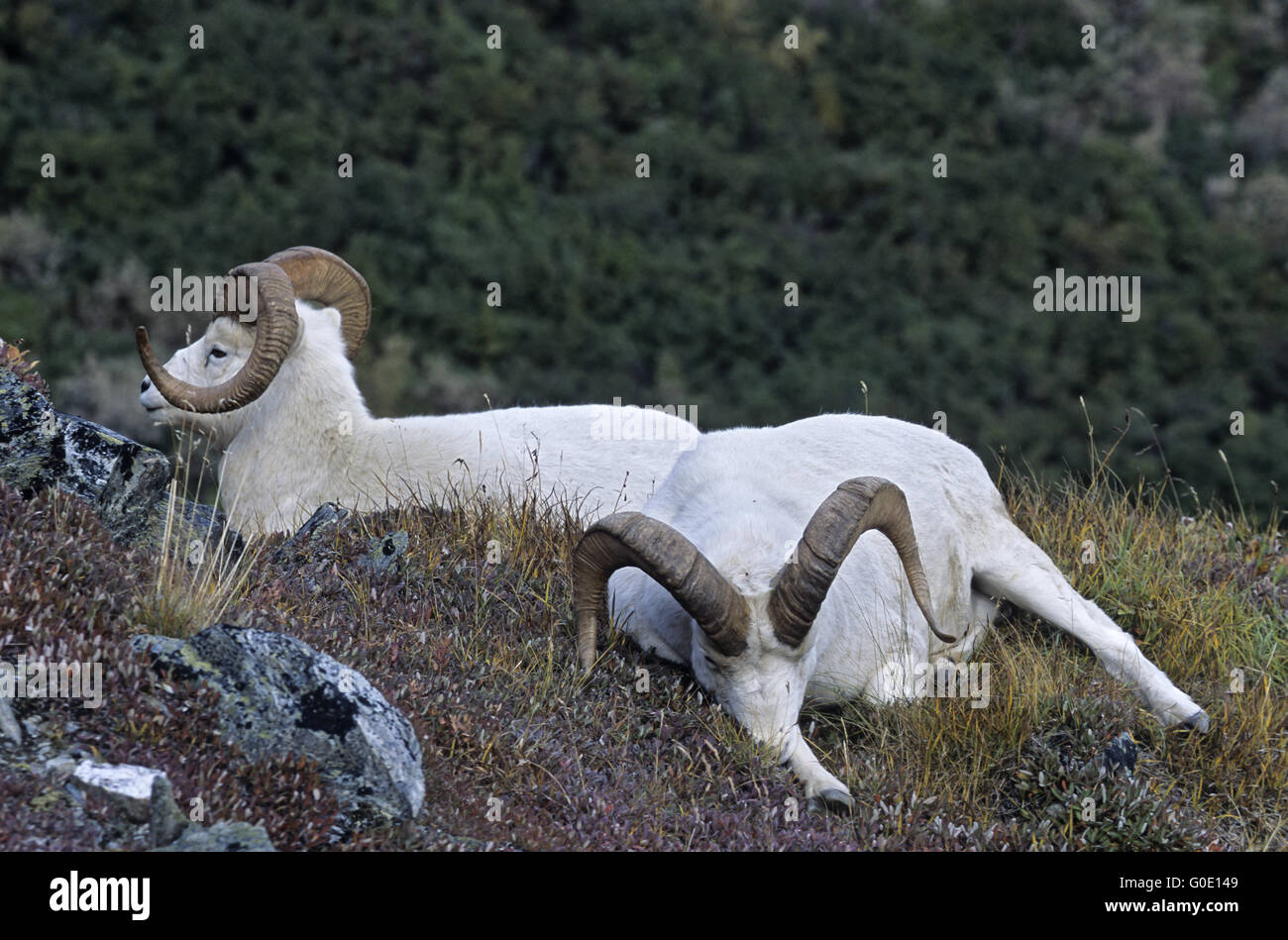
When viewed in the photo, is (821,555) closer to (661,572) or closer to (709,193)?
(661,572)

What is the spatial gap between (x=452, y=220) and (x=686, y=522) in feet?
237

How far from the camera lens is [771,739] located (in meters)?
6.11

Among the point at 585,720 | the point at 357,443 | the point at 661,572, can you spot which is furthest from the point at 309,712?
the point at 357,443

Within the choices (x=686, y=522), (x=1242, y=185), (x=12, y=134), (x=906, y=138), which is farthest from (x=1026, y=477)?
(x=906, y=138)

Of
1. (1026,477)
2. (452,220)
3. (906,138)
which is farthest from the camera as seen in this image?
(906,138)

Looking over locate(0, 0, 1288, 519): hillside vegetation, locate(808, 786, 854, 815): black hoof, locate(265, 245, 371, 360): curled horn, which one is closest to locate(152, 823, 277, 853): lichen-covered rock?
locate(808, 786, 854, 815): black hoof

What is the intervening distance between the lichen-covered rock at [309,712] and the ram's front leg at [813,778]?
5.22 feet

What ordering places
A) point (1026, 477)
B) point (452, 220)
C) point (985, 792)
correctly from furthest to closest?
point (452, 220)
point (1026, 477)
point (985, 792)

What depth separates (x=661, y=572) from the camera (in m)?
6.08

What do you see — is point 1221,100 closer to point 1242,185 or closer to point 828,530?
point 1242,185

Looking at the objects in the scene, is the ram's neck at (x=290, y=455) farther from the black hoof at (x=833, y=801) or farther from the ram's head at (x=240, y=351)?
the black hoof at (x=833, y=801)

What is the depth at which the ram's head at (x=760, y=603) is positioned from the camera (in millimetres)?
6027

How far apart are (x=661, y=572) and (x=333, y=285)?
4.74 m
